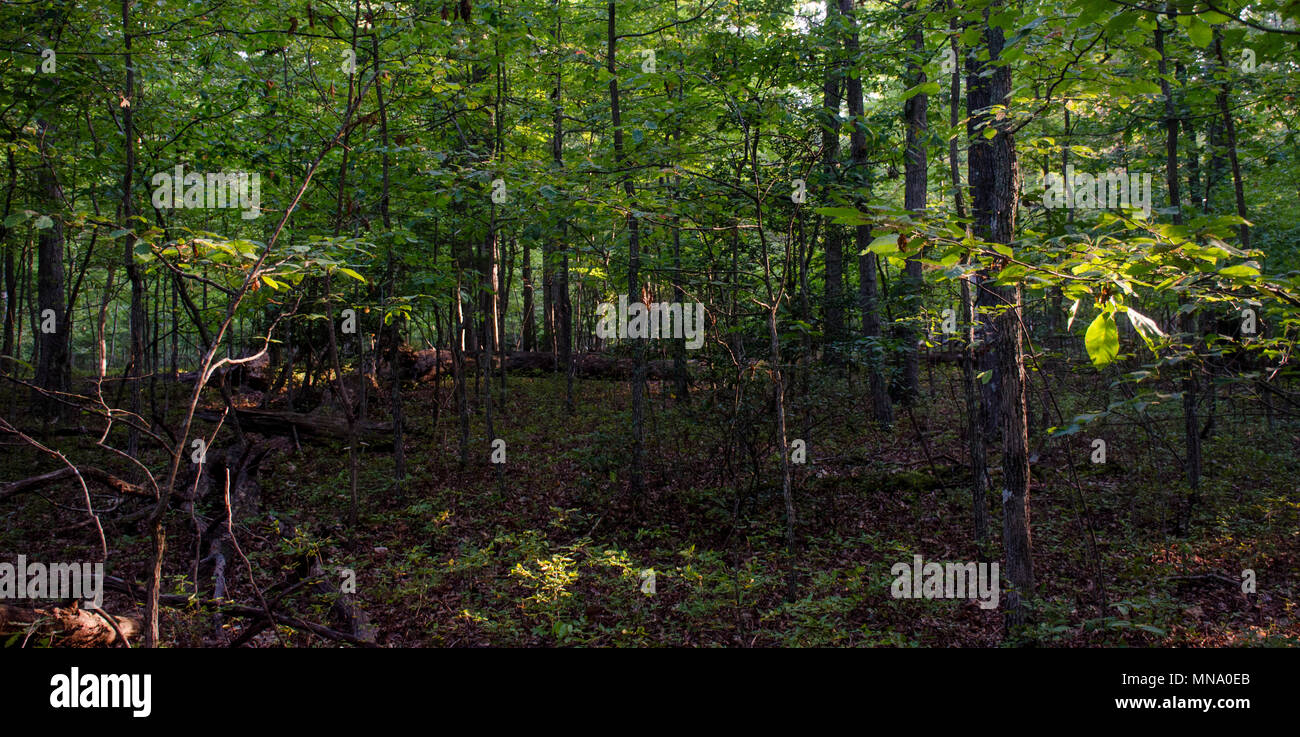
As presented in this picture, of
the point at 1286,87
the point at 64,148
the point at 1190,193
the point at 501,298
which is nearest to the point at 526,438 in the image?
the point at 501,298

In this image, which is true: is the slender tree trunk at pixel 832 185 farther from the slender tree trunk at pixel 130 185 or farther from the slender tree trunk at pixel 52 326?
the slender tree trunk at pixel 52 326

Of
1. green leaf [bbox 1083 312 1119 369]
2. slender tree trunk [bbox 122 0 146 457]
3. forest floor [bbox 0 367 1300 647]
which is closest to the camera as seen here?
green leaf [bbox 1083 312 1119 369]

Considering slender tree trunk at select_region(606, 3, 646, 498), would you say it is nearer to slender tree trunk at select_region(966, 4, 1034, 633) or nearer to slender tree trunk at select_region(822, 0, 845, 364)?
slender tree trunk at select_region(822, 0, 845, 364)

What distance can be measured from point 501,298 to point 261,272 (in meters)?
14.1

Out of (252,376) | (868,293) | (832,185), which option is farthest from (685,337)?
(252,376)

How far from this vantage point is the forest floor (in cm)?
550

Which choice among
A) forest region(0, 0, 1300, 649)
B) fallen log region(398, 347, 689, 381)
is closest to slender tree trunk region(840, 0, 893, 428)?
forest region(0, 0, 1300, 649)

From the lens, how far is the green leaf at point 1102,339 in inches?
82.2

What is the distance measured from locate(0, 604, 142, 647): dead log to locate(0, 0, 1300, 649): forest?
0.03m

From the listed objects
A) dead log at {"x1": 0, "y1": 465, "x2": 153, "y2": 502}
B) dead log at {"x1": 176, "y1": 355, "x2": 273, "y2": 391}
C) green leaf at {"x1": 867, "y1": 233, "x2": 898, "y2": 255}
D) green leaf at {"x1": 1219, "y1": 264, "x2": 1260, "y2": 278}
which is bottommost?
dead log at {"x1": 0, "y1": 465, "x2": 153, "y2": 502}

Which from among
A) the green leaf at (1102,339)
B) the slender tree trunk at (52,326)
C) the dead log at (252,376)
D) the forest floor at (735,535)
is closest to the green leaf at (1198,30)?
the green leaf at (1102,339)

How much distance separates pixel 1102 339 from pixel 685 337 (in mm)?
7476
